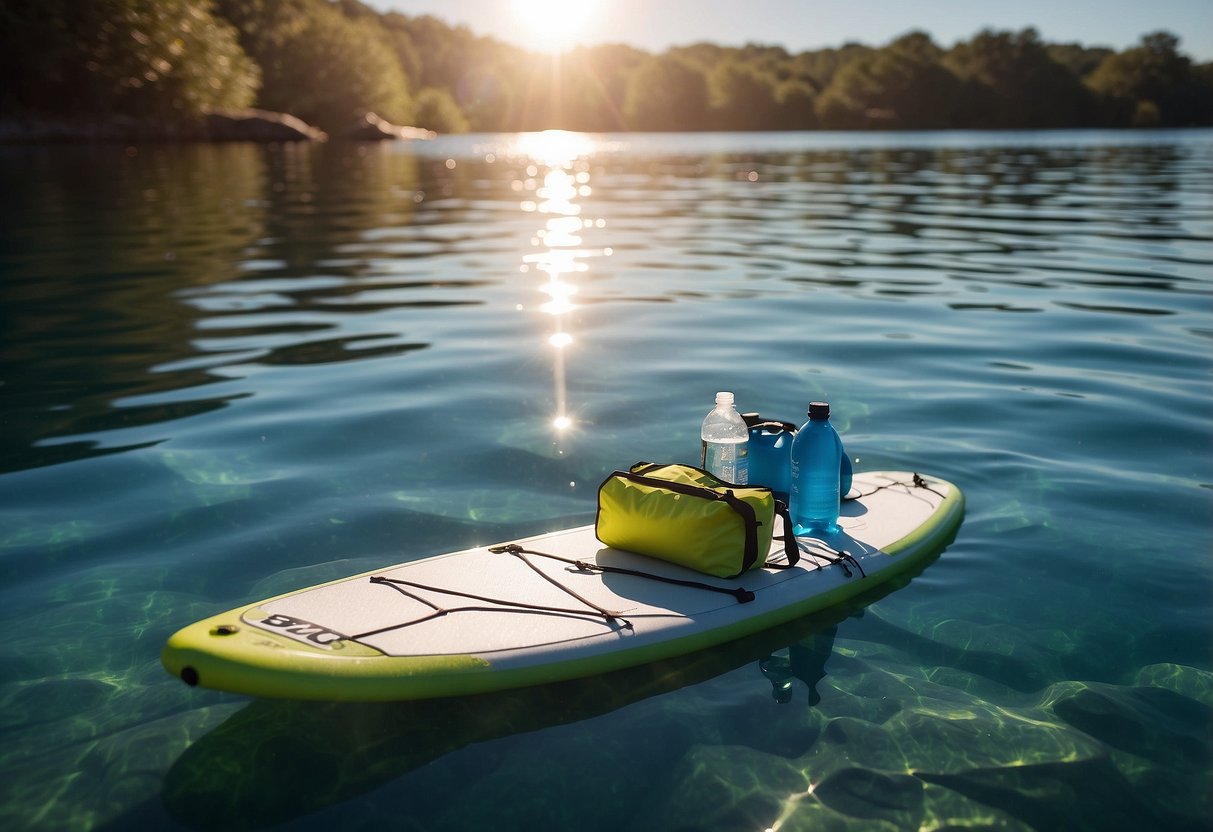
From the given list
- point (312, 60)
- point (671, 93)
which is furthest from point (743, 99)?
point (312, 60)

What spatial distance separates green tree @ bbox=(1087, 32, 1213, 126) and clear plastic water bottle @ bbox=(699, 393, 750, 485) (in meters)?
123

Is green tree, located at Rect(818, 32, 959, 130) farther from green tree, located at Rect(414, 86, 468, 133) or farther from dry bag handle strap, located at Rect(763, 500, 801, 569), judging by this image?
dry bag handle strap, located at Rect(763, 500, 801, 569)

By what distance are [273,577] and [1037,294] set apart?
1074 cm

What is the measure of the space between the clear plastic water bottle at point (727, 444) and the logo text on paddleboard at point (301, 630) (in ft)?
6.58

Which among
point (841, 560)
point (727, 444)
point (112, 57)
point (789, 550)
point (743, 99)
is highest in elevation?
point (743, 99)

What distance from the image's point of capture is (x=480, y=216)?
22234 millimetres

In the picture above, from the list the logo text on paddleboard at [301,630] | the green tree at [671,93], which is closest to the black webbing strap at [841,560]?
the logo text on paddleboard at [301,630]

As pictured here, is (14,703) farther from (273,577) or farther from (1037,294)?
(1037,294)

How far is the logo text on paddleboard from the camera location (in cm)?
351

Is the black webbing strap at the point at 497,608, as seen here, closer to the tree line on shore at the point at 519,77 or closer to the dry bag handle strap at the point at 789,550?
the dry bag handle strap at the point at 789,550

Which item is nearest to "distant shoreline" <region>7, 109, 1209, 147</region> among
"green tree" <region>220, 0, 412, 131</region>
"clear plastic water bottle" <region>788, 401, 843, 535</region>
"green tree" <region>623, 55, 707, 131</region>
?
"green tree" <region>220, 0, 412, 131</region>

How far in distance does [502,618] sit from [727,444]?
1.45 meters

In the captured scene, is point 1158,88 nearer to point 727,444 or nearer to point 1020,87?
point 1020,87

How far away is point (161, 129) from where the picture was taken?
5244 centimetres
